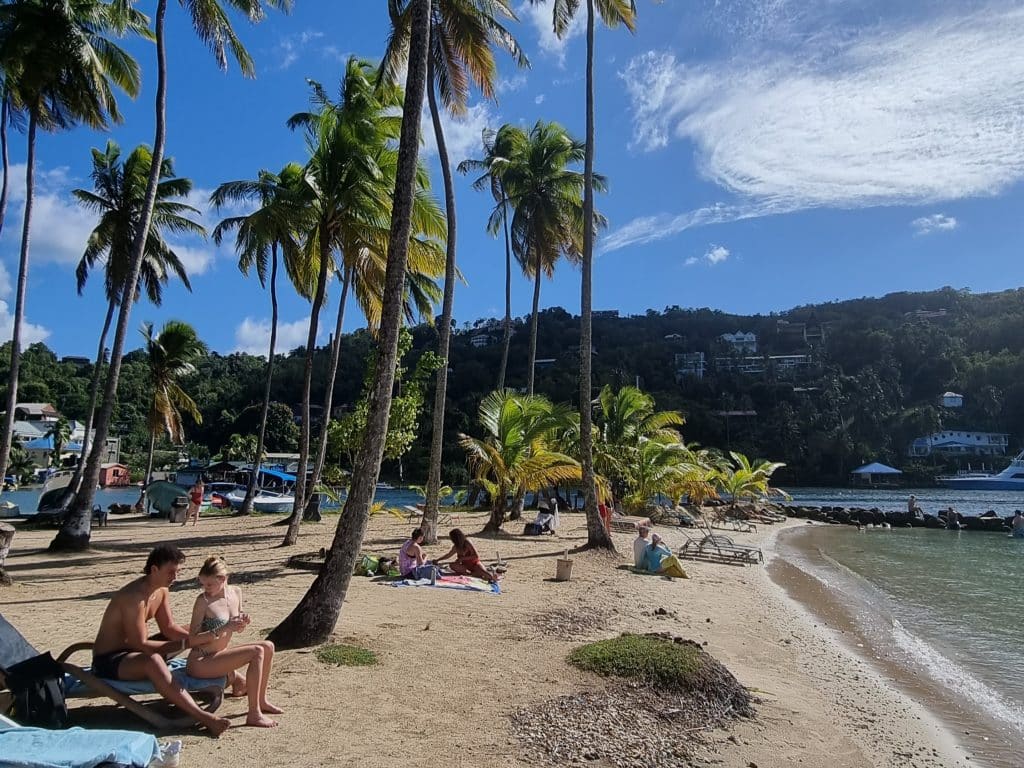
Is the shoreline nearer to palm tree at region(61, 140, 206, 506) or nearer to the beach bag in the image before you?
the beach bag

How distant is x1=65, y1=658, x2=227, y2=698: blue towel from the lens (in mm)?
4062

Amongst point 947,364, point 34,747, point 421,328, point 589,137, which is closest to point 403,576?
point 34,747

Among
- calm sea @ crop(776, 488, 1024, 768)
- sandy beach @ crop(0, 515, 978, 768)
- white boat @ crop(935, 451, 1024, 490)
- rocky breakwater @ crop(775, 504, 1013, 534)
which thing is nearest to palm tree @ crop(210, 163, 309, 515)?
sandy beach @ crop(0, 515, 978, 768)

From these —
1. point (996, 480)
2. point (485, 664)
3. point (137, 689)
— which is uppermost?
point (996, 480)

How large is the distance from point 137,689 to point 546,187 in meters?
23.5

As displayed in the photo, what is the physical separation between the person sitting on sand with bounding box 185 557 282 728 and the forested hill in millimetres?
48484

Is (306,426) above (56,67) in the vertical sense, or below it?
below

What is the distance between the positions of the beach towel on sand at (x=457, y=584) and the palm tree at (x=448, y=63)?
3.86 m

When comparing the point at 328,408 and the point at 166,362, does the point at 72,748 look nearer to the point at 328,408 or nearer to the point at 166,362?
the point at 328,408

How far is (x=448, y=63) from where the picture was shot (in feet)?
48.3

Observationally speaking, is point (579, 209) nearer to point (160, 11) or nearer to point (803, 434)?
point (160, 11)

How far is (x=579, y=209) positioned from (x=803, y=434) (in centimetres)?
6147

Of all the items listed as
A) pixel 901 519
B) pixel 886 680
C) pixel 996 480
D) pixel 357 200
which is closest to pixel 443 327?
pixel 357 200

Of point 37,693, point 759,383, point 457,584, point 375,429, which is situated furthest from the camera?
point 759,383
